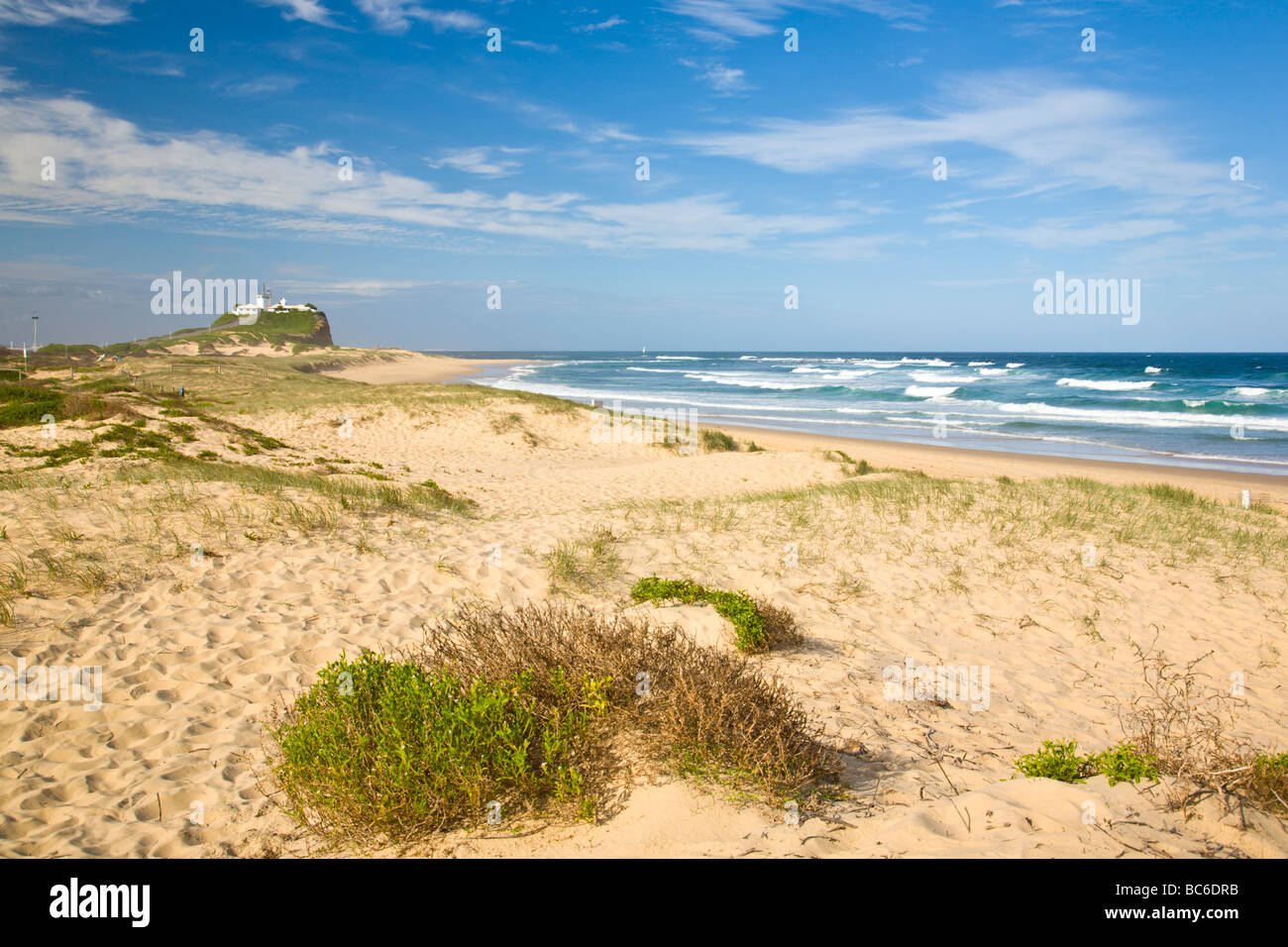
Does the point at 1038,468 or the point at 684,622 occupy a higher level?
the point at 1038,468

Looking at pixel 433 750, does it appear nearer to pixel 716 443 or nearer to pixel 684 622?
pixel 684 622

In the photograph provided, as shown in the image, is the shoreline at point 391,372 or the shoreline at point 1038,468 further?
the shoreline at point 391,372

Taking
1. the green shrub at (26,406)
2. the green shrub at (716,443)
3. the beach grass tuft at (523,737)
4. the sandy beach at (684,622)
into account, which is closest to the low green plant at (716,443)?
the green shrub at (716,443)

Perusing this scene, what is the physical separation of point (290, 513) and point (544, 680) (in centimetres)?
618

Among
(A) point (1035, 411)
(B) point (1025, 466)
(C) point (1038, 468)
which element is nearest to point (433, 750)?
(C) point (1038, 468)

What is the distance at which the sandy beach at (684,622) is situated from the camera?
10.9ft

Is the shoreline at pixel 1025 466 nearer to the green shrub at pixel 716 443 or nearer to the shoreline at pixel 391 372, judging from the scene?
the green shrub at pixel 716 443

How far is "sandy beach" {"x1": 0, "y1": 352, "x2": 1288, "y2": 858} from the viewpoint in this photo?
130 inches

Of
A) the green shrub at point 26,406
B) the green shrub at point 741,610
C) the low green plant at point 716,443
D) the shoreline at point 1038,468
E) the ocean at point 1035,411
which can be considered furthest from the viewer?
the ocean at point 1035,411

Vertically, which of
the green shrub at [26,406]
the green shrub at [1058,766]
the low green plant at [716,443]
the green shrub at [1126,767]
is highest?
the green shrub at [26,406]

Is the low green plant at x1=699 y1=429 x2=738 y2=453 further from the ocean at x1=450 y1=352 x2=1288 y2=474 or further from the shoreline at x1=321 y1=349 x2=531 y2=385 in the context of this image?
the shoreline at x1=321 y1=349 x2=531 y2=385

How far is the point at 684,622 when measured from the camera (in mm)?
6539

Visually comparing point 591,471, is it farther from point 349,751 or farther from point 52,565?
→ point 349,751
